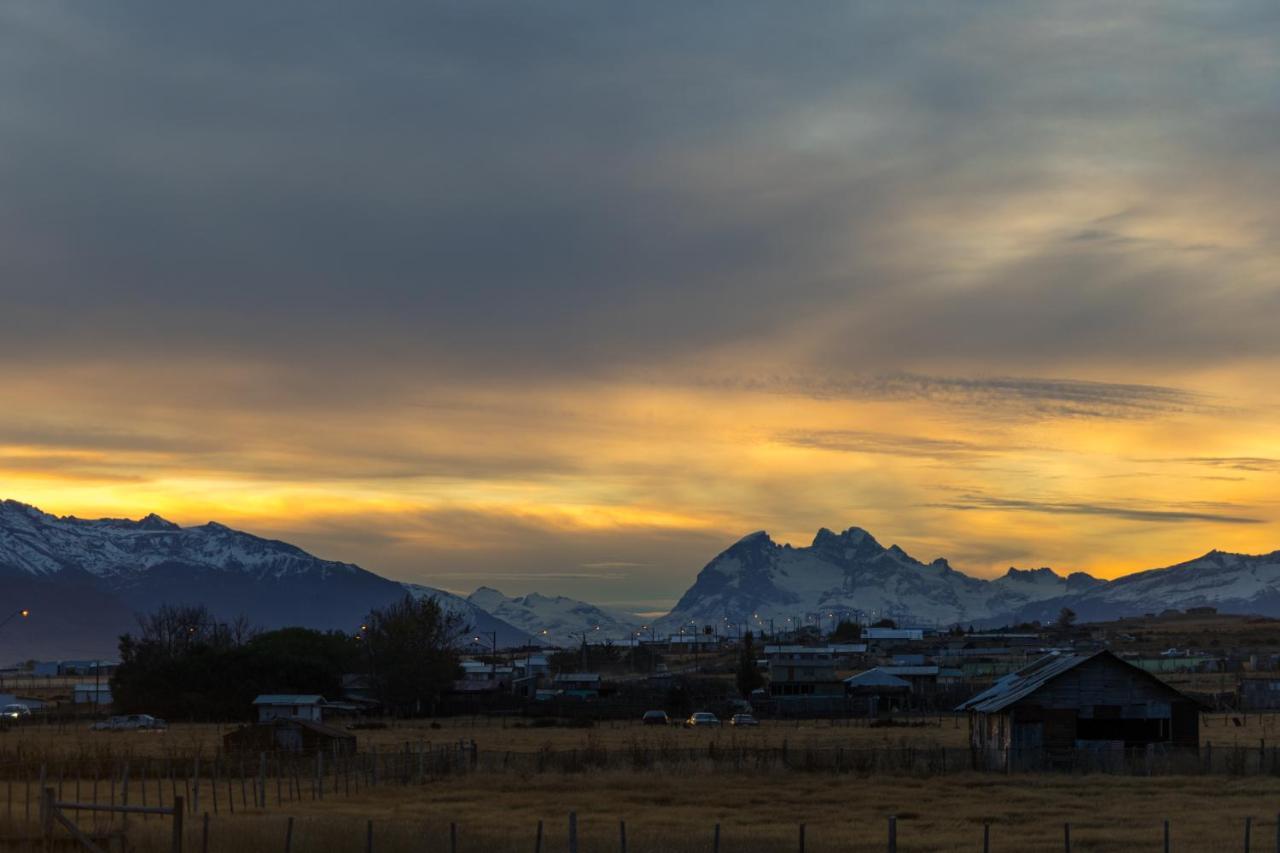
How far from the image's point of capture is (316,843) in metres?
33.9

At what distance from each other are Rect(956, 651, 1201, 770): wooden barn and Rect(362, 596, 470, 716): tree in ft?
240

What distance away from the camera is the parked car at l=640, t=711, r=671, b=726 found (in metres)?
114

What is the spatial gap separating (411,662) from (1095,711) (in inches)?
3030

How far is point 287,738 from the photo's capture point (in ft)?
248

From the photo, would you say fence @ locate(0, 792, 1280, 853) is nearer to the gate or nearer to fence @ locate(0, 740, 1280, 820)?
the gate

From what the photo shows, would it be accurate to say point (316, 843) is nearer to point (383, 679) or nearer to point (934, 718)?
point (934, 718)

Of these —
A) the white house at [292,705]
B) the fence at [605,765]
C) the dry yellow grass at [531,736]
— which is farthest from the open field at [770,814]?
the white house at [292,705]

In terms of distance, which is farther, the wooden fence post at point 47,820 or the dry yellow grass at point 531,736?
the dry yellow grass at point 531,736

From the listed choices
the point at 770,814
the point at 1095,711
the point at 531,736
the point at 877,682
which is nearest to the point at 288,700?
Answer: the point at 531,736

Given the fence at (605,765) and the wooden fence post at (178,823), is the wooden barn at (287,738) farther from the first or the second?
the wooden fence post at (178,823)

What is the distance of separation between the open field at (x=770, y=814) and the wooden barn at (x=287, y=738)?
19.4 metres

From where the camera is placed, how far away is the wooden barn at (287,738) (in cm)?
7406

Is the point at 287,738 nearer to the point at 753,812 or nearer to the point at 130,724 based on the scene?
the point at 130,724

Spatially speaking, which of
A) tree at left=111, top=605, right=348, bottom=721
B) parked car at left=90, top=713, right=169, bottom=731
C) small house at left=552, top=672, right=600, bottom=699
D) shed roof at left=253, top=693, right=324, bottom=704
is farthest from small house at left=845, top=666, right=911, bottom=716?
parked car at left=90, top=713, right=169, bottom=731
